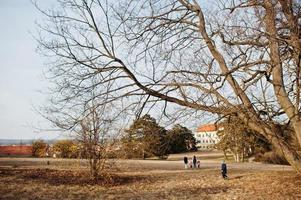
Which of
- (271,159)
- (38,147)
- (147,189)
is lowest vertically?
(147,189)

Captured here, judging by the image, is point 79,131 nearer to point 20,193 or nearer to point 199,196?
point 20,193

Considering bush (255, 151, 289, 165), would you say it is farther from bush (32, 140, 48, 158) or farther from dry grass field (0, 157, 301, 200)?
bush (32, 140, 48, 158)

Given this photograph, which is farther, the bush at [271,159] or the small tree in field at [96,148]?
the bush at [271,159]

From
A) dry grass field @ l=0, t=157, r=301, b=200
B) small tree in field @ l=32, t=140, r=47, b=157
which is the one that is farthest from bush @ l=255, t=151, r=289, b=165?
small tree in field @ l=32, t=140, r=47, b=157

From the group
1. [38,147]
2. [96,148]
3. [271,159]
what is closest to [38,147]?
[38,147]

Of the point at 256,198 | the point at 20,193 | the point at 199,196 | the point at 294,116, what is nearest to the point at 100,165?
the point at 20,193

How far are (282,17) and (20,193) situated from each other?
1145cm

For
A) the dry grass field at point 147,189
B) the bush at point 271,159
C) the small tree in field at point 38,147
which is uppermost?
the small tree in field at point 38,147

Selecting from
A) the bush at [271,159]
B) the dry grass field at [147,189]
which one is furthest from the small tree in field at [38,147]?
the dry grass field at [147,189]

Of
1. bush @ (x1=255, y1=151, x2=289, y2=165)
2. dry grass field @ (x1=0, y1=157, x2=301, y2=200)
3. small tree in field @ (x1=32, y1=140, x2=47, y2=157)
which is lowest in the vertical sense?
dry grass field @ (x1=0, y1=157, x2=301, y2=200)

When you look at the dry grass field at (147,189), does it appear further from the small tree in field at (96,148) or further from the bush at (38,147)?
the bush at (38,147)

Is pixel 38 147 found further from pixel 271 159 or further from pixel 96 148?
pixel 96 148

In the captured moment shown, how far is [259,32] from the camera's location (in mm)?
9227

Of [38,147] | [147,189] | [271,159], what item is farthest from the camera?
[38,147]
